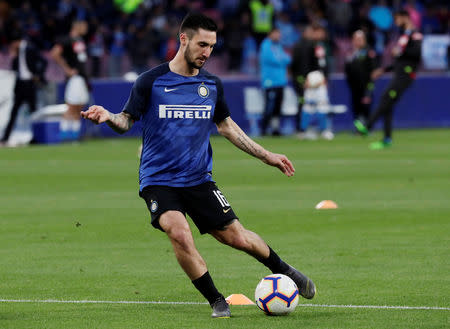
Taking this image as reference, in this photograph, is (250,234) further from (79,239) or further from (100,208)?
(100,208)

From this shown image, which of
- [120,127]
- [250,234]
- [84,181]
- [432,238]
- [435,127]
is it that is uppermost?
[120,127]

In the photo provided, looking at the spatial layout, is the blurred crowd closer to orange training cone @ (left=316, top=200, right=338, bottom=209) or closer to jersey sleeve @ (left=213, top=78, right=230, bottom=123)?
orange training cone @ (left=316, top=200, right=338, bottom=209)

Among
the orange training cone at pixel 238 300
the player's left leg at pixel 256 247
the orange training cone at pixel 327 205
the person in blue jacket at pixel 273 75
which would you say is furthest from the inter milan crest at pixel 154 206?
the person in blue jacket at pixel 273 75

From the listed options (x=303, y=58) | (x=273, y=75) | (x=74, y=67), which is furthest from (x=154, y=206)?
(x=273, y=75)

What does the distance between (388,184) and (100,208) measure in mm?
4584

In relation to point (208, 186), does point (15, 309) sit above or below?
below

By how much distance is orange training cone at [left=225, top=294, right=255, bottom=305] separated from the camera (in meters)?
8.32

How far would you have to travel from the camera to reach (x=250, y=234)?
26.7 ft

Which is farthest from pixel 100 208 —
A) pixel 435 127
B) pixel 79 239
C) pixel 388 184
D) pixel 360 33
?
pixel 435 127

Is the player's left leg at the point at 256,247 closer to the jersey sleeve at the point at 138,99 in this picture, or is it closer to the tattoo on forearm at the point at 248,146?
the tattoo on forearm at the point at 248,146

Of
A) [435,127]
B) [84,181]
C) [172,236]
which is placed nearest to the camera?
[172,236]

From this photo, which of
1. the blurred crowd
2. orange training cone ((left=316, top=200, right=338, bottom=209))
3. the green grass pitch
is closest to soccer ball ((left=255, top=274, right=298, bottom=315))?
the green grass pitch

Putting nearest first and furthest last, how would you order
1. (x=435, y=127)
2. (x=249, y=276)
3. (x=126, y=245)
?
(x=249, y=276) < (x=126, y=245) < (x=435, y=127)

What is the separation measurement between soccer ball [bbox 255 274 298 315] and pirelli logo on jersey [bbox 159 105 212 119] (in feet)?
4.04
